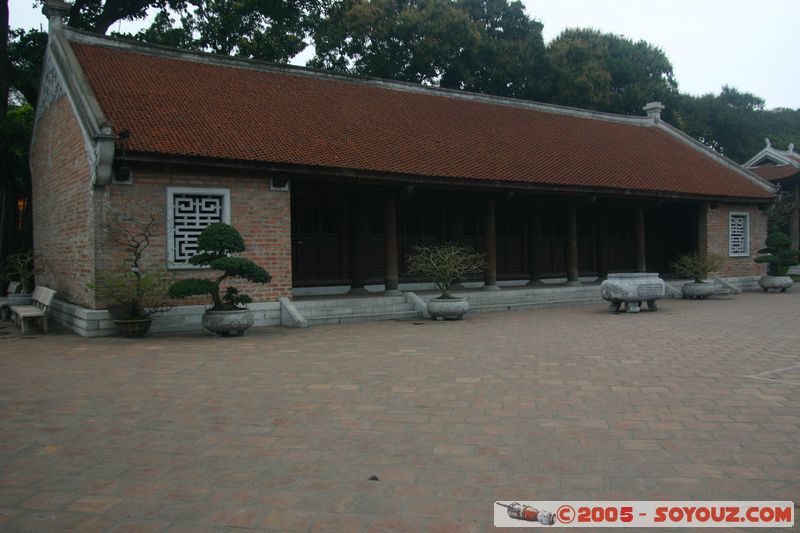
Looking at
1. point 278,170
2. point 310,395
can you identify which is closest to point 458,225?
point 278,170

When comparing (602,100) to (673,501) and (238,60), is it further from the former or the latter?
(673,501)

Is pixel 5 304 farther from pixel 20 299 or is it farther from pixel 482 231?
pixel 482 231

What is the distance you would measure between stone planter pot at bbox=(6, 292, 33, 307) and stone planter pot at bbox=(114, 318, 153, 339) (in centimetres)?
443

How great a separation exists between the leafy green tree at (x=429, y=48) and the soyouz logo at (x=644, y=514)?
956 inches

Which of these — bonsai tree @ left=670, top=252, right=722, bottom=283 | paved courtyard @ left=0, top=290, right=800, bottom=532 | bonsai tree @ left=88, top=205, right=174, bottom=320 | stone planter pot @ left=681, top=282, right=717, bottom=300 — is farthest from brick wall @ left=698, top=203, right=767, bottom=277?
bonsai tree @ left=88, top=205, right=174, bottom=320

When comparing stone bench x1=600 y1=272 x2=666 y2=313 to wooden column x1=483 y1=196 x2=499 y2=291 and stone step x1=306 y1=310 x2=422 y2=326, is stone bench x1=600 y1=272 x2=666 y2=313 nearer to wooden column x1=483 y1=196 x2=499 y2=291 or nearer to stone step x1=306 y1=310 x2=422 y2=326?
wooden column x1=483 y1=196 x2=499 y2=291

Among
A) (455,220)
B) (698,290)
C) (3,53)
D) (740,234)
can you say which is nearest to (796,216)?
(740,234)

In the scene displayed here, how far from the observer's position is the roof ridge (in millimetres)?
13414

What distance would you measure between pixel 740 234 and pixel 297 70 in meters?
13.9

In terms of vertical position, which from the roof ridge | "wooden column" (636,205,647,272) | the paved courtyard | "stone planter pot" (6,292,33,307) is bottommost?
the paved courtyard

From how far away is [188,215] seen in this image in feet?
36.0

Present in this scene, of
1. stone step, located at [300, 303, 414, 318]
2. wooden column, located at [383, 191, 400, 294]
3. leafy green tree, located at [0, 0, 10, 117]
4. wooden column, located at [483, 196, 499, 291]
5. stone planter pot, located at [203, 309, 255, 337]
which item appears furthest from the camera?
leafy green tree, located at [0, 0, 10, 117]

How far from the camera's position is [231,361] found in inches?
306

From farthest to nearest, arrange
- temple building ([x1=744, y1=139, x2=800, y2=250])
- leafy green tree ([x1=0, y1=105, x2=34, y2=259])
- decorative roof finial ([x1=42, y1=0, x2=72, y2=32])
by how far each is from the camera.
→ temple building ([x1=744, y1=139, x2=800, y2=250]) < leafy green tree ([x1=0, y1=105, x2=34, y2=259]) < decorative roof finial ([x1=42, y1=0, x2=72, y2=32])
